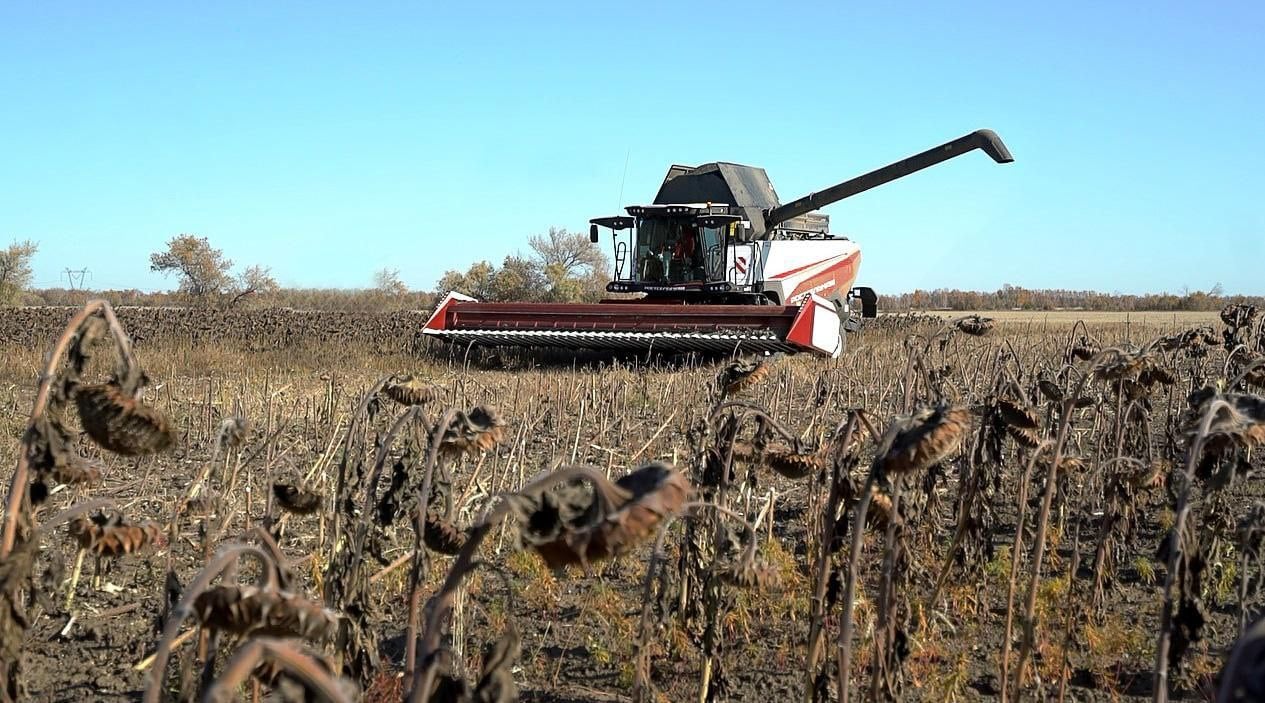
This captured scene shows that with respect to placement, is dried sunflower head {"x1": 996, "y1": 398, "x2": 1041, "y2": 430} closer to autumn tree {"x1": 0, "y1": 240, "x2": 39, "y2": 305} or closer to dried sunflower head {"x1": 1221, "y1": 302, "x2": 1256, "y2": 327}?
dried sunflower head {"x1": 1221, "y1": 302, "x2": 1256, "y2": 327}

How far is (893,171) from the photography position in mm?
18734

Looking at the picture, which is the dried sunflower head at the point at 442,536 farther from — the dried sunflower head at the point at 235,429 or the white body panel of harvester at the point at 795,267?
the white body panel of harvester at the point at 795,267

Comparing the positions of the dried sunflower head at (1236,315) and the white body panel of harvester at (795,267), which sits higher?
the white body panel of harvester at (795,267)

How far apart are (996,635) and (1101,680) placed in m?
0.57

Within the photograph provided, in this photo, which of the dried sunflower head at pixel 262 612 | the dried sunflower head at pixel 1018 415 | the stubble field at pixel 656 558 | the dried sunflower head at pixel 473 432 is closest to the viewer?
the dried sunflower head at pixel 262 612

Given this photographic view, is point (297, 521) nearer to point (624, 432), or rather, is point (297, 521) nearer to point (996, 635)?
point (624, 432)

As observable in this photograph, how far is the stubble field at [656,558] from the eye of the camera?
1.80 meters

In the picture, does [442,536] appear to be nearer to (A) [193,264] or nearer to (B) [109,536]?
(B) [109,536]

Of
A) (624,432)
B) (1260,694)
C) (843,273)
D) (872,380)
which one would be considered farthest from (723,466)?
(843,273)

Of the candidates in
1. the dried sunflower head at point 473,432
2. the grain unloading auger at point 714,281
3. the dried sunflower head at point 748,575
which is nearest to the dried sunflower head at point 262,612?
the dried sunflower head at point 473,432

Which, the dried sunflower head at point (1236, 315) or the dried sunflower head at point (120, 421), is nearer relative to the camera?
the dried sunflower head at point (120, 421)

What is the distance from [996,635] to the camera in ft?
15.5

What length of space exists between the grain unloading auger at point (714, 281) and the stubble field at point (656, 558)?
22.0 feet

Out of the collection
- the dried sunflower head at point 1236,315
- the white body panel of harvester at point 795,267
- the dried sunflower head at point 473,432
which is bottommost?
the dried sunflower head at point 473,432
